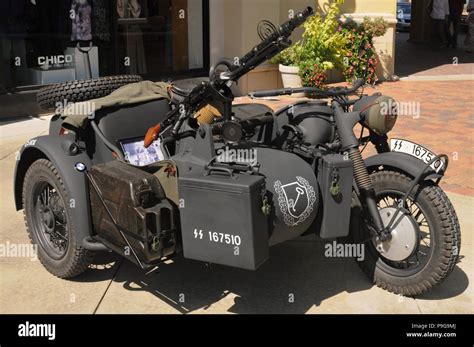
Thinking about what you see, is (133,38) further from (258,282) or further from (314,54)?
(258,282)

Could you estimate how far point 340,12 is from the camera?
12344 millimetres

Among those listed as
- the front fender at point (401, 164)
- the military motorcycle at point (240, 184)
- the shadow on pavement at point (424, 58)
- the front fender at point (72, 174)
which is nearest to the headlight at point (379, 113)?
the military motorcycle at point (240, 184)

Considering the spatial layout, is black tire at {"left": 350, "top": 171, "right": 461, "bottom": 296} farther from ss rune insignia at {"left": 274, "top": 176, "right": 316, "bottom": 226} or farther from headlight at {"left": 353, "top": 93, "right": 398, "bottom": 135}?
ss rune insignia at {"left": 274, "top": 176, "right": 316, "bottom": 226}

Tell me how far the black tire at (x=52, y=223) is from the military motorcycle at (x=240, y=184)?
1cm

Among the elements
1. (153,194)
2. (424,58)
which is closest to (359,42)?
(424,58)

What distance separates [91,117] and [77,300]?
3.92 ft

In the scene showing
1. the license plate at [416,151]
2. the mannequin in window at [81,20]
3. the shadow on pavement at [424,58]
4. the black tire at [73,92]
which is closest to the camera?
the license plate at [416,151]

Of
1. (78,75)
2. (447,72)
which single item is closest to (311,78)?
(78,75)

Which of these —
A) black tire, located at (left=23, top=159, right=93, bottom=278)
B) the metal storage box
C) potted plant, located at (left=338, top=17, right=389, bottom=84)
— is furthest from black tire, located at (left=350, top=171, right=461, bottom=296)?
potted plant, located at (left=338, top=17, right=389, bottom=84)

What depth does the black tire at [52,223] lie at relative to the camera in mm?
4070

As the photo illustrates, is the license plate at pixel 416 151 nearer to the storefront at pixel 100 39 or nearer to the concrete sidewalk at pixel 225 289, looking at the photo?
the concrete sidewalk at pixel 225 289

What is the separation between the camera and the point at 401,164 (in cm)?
383

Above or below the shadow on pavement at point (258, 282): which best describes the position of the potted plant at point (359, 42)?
above

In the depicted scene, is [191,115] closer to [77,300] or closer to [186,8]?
[77,300]
